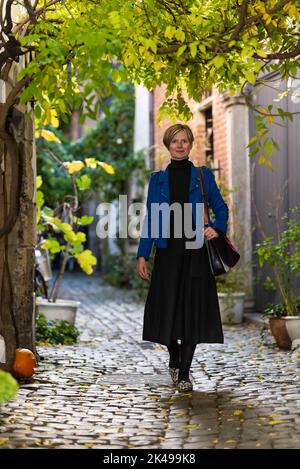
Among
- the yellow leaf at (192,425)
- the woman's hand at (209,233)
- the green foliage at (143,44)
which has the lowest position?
the yellow leaf at (192,425)

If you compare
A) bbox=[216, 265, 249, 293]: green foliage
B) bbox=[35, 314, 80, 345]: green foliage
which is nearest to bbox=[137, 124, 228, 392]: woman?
bbox=[35, 314, 80, 345]: green foliage

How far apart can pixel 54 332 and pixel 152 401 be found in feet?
10.6

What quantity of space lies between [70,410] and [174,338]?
983mm

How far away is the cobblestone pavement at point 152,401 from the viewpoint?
15.4 ft

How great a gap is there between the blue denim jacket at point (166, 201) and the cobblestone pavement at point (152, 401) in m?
1.07

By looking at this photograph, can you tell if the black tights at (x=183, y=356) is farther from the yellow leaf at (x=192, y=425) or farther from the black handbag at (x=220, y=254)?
the yellow leaf at (x=192, y=425)

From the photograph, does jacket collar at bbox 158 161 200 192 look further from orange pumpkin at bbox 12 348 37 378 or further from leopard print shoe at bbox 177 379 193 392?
orange pumpkin at bbox 12 348 37 378

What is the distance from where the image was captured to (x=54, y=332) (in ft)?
29.6

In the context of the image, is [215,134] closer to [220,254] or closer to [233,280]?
[233,280]

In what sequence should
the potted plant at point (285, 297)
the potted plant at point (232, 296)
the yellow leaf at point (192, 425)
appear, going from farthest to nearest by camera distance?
the potted plant at point (232, 296)
the potted plant at point (285, 297)
the yellow leaf at point (192, 425)

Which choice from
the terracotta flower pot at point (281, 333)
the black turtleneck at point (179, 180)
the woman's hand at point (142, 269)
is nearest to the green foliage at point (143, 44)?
the black turtleneck at point (179, 180)

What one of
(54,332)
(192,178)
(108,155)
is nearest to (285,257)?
(54,332)
